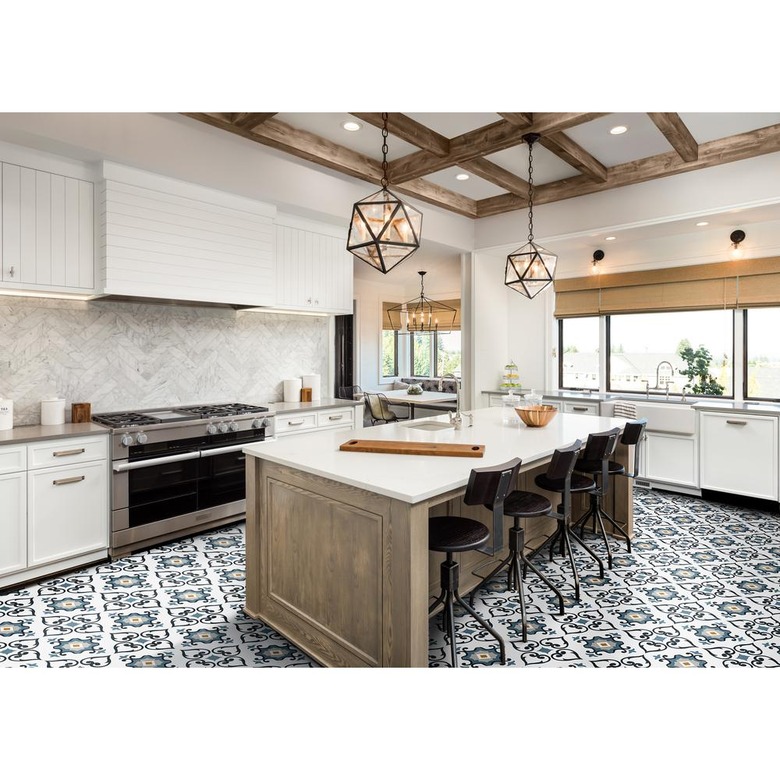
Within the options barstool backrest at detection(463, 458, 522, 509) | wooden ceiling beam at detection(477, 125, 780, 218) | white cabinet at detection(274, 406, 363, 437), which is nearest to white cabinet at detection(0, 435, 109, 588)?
white cabinet at detection(274, 406, 363, 437)

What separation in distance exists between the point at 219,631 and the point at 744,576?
3173 mm

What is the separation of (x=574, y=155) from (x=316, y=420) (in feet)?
10.4

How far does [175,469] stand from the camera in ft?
12.2

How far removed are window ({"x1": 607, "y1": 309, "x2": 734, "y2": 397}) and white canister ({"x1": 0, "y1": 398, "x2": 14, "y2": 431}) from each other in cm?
589

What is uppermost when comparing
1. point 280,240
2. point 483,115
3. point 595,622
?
point 483,115

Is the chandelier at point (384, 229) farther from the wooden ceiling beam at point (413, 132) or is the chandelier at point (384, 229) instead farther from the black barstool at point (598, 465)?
the black barstool at point (598, 465)

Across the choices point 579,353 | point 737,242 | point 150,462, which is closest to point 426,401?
point 579,353

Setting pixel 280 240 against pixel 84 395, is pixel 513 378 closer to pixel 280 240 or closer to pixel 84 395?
pixel 280 240

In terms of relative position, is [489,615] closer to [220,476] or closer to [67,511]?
[220,476]

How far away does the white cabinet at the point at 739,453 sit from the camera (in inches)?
175

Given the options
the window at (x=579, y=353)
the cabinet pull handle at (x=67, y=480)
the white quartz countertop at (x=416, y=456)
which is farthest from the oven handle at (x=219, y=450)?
the window at (x=579, y=353)

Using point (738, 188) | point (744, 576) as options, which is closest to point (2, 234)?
point (744, 576)

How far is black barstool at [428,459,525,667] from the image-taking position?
85.1 inches
